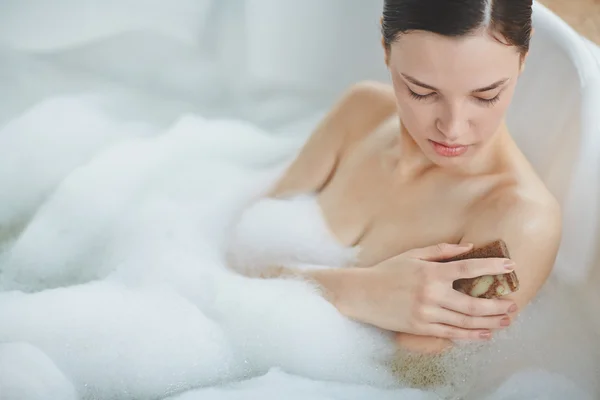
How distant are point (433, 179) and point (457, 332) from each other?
0.79ft

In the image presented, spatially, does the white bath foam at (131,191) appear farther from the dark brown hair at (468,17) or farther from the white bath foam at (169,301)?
the dark brown hair at (468,17)

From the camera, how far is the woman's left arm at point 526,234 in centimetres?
96

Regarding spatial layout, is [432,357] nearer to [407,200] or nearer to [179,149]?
[407,200]

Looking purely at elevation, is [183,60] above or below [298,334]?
above

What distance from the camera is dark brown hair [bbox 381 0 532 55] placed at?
0.84 metres

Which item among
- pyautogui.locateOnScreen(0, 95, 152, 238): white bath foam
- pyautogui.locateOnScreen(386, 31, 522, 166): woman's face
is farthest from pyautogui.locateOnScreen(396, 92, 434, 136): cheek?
pyautogui.locateOnScreen(0, 95, 152, 238): white bath foam

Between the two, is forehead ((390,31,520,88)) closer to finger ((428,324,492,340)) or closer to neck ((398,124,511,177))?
neck ((398,124,511,177))

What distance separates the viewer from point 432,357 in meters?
1.12

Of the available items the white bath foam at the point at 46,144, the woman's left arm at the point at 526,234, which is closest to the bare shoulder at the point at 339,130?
the woman's left arm at the point at 526,234

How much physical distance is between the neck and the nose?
7cm

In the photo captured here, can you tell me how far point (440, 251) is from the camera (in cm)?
102

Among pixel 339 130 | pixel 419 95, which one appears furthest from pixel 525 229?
pixel 339 130

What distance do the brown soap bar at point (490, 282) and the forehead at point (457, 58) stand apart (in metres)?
0.22

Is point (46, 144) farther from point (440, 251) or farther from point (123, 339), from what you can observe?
point (440, 251)
